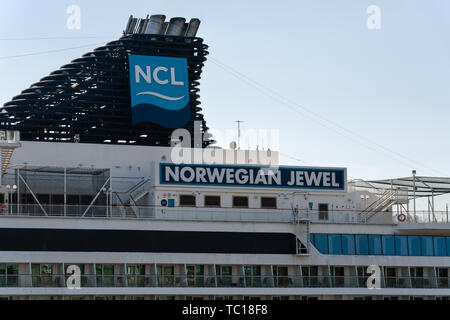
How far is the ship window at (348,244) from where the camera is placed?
8419 centimetres

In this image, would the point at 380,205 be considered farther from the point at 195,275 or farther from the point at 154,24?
the point at 154,24

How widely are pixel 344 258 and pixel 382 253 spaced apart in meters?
3.14

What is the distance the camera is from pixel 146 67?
93.5 metres

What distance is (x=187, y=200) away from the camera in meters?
84.8

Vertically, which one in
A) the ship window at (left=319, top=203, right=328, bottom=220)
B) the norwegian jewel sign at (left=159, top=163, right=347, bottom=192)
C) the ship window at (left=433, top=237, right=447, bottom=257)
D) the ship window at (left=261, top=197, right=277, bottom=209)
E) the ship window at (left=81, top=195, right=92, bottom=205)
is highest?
the norwegian jewel sign at (left=159, top=163, right=347, bottom=192)

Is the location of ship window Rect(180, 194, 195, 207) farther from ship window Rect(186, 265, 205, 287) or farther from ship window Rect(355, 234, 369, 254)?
ship window Rect(355, 234, 369, 254)

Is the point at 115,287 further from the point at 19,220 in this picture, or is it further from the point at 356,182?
the point at 356,182

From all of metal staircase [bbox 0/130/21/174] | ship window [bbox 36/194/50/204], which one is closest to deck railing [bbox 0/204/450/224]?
ship window [bbox 36/194/50/204]

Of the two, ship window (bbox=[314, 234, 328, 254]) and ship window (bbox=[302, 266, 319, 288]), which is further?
ship window (bbox=[314, 234, 328, 254])

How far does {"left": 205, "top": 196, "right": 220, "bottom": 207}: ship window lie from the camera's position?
8531 cm

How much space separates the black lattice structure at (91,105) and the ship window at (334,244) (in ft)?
54.0

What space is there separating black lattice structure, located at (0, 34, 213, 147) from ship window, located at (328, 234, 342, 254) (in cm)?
1645

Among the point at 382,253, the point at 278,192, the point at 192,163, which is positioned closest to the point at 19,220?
the point at 192,163

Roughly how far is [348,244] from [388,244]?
3.21m
